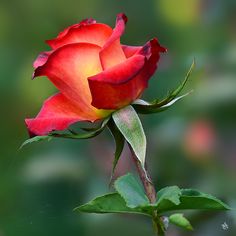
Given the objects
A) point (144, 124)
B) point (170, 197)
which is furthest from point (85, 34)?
point (144, 124)

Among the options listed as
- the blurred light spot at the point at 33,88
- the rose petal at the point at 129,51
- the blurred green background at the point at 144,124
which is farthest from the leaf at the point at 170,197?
the blurred light spot at the point at 33,88

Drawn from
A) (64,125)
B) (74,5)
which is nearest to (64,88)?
(64,125)

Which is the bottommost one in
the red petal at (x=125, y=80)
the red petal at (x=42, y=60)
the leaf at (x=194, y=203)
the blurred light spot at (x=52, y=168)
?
the blurred light spot at (x=52, y=168)

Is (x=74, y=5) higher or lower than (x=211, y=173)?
higher

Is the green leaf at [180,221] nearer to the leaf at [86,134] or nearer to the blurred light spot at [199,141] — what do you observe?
the leaf at [86,134]

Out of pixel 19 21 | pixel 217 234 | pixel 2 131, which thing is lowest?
pixel 217 234

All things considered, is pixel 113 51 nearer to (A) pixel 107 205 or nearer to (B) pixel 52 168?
(A) pixel 107 205

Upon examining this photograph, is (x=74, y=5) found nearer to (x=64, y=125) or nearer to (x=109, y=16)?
(x=109, y=16)
